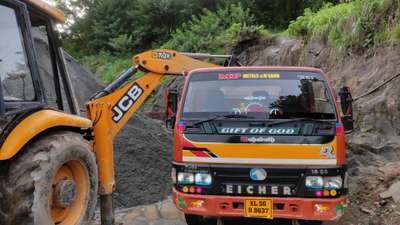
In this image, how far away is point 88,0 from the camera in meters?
24.8

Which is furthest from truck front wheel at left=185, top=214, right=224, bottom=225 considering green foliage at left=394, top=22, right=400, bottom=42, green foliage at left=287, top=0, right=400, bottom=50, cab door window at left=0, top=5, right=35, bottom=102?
green foliage at left=287, top=0, right=400, bottom=50

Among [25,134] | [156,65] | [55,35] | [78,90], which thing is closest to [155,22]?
[78,90]

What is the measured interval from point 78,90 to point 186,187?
896cm

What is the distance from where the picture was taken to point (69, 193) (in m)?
4.11

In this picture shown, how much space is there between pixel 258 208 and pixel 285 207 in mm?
277

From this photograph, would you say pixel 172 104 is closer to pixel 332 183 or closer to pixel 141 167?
pixel 332 183

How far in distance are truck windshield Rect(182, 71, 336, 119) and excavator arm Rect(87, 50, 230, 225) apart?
0.91 meters

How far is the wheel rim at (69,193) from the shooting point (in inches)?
158

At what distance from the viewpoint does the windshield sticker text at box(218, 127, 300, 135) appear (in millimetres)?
Answer: 4852

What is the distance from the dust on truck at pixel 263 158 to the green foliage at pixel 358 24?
4.03 meters

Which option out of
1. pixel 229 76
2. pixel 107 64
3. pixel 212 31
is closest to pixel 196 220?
pixel 229 76

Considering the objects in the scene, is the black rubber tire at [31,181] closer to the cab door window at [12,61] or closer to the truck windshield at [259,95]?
the cab door window at [12,61]

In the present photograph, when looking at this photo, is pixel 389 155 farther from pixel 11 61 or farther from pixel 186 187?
pixel 11 61

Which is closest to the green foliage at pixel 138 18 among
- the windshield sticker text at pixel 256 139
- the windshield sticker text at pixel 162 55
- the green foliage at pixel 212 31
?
the green foliage at pixel 212 31
